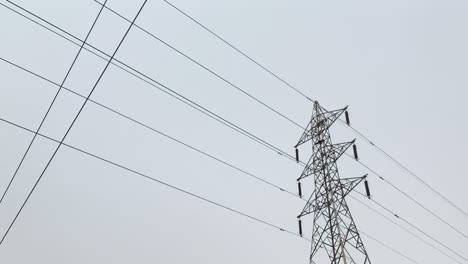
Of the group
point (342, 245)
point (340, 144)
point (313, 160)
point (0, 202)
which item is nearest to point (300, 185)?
point (313, 160)

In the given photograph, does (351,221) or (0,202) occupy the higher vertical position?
(351,221)

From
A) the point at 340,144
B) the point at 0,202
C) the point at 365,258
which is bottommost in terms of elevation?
the point at 0,202

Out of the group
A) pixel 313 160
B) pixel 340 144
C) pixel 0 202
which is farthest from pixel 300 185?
pixel 0 202

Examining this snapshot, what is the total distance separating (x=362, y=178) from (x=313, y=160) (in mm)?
2727

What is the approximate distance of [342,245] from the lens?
1605cm

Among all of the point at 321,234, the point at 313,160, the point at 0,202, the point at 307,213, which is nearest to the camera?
the point at 0,202

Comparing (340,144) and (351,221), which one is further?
(340,144)

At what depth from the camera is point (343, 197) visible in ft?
57.9

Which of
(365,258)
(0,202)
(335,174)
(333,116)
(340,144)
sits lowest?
(0,202)

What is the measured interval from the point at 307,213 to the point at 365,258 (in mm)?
3273

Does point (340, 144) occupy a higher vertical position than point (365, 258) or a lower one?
higher

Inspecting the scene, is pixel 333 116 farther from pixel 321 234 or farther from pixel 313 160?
pixel 321 234

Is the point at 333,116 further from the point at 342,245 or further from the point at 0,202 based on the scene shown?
the point at 0,202

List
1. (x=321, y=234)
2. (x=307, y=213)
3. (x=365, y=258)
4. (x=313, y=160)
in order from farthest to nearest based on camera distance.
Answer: (x=313, y=160)
(x=307, y=213)
(x=321, y=234)
(x=365, y=258)
